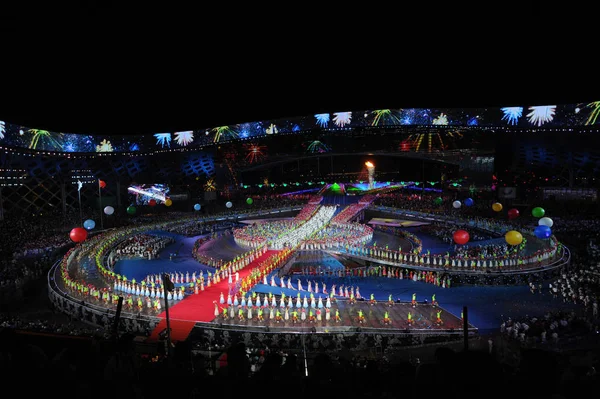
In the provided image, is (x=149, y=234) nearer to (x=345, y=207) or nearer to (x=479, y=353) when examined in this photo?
(x=345, y=207)

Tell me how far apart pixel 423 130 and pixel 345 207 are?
1218 cm

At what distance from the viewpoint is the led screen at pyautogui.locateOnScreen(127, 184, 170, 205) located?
1842 inches

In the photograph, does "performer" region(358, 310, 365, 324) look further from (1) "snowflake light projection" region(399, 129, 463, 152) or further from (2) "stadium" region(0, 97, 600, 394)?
(1) "snowflake light projection" region(399, 129, 463, 152)

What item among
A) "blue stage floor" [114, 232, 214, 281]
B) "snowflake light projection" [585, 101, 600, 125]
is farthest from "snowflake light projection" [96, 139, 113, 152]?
"snowflake light projection" [585, 101, 600, 125]

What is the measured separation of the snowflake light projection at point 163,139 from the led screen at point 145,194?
7.45 meters

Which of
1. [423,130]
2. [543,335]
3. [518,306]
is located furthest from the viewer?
[423,130]

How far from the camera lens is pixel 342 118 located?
135 feet

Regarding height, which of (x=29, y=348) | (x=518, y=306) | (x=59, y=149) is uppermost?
(x=59, y=149)

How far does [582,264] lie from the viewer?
64.6 feet

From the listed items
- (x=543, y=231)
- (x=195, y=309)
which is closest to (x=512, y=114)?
(x=543, y=231)

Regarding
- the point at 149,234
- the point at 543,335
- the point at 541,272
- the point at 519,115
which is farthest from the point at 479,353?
the point at 519,115

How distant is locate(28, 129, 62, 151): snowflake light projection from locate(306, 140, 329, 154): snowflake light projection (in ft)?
82.0

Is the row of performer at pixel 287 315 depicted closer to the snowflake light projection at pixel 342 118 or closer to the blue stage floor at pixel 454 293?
the blue stage floor at pixel 454 293

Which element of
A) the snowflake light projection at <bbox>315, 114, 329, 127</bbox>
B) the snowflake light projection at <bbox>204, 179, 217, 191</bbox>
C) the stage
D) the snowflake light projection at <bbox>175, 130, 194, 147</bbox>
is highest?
the snowflake light projection at <bbox>315, 114, 329, 127</bbox>
